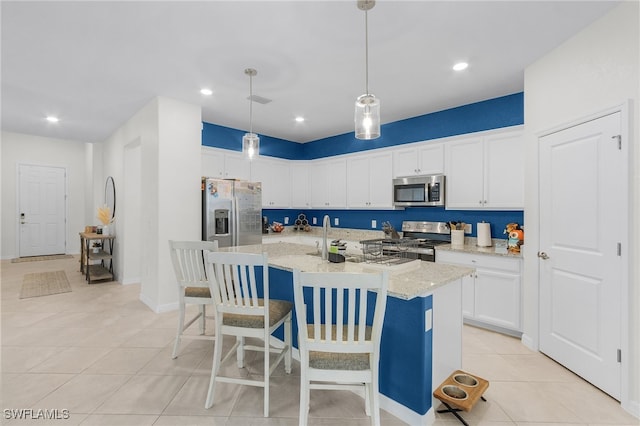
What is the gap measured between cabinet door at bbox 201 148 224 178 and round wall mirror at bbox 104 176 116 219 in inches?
89.9

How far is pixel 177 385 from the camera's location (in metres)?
2.30

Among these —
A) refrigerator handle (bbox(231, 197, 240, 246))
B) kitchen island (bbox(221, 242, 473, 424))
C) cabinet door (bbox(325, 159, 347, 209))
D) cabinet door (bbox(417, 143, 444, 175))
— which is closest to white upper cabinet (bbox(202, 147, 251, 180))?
refrigerator handle (bbox(231, 197, 240, 246))

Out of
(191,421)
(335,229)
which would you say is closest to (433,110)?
(335,229)

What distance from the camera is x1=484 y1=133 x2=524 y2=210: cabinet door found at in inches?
137

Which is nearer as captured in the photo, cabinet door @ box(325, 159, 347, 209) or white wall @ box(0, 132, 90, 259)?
cabinet door @ box(325, 159, 347, 209)

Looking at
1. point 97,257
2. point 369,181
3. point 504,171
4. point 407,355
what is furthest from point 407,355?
point 97,257

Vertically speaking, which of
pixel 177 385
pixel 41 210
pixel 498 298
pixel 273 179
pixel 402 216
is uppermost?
pixel 273 179

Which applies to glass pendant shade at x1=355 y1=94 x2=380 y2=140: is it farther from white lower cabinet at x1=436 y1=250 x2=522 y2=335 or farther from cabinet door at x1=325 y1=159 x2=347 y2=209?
cabinet door at x1=325 y1=159 x2=347 y2=209

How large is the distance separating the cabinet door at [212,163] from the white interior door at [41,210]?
540 centimetres

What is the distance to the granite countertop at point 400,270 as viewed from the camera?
1695 mm

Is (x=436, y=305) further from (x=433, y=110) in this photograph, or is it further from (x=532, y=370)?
(x=433, y=110)

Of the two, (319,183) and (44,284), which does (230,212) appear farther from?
(44,284)

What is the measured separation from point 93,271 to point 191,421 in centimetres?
521

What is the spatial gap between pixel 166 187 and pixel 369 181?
300cm
